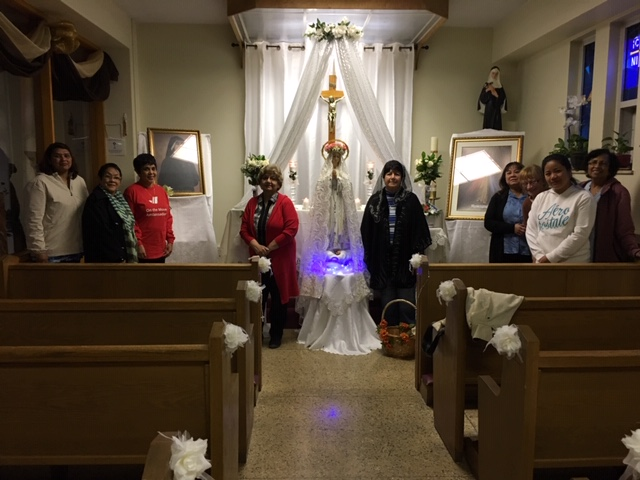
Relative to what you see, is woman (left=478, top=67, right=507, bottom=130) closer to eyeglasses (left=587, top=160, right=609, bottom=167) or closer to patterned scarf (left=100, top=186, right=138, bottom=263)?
eyeglasses (left=587, top=160, right=609, bottom=167)

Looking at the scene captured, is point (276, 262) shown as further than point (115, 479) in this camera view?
Yes

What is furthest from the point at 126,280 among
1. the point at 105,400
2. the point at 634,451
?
the point at 634,451

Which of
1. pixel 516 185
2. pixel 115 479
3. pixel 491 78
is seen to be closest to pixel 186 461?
pixel 115 479

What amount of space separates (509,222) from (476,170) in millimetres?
1168

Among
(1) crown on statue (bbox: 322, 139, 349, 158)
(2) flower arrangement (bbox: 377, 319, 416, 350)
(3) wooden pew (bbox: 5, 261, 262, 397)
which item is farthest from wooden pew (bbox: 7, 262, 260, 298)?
(1) crown on statue (bbox: 322, 139, 349, 158)

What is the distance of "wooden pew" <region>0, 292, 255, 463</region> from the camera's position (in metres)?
2.19

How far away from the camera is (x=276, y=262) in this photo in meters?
3.91

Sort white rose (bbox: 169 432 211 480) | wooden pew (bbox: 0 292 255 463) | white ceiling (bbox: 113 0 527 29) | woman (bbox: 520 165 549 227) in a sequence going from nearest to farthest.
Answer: white rose (bbox: 169 432 211 480)
wooden pew (bbox: 0 292 255 463)
woman (bbox: 520 165 549 227)
white ceiling (bbox: 113 0 527 29)

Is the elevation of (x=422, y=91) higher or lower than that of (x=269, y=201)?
higher

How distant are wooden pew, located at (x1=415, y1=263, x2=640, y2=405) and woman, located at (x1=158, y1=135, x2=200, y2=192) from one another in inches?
105

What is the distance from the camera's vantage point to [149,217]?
3688 mm

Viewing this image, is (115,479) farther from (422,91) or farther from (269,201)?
(422,91)

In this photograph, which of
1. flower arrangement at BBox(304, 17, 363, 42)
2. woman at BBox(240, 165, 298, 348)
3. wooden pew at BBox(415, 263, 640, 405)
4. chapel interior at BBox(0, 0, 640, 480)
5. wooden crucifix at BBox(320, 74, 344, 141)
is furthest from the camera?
wooden crucifix at BBox(320, 74, 344, 141)

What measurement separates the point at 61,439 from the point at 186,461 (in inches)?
26.2
